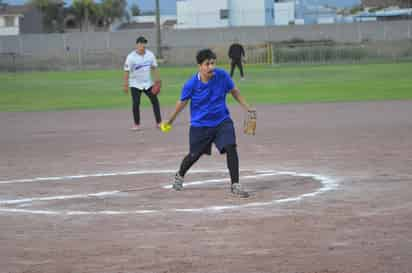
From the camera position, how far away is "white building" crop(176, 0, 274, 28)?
9919 cm

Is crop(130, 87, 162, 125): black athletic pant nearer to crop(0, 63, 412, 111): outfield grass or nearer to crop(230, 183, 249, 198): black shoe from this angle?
crop(0, 63, 412, 111): outfield grass

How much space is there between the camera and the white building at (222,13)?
325ft

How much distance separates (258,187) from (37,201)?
260cm

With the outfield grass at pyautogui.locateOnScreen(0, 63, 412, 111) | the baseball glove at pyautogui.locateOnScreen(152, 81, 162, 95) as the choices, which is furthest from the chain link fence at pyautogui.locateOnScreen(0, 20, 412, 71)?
the baseball glove at pyautogui.locateOnScreen(152, 81, 162, 95)

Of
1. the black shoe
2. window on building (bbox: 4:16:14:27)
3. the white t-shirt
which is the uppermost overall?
window on building (bbox: 4:16:14:27)

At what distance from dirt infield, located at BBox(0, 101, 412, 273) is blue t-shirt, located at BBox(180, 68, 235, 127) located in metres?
0.85

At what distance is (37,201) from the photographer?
11.2 metres

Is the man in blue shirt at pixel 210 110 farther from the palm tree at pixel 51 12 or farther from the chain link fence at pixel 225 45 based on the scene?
the palm tree at pixel 51 12

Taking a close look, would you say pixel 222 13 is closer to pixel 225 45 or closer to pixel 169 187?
pixel 225 45

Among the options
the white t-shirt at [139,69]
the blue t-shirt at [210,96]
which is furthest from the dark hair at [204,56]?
the white t-shirt at [139,69]

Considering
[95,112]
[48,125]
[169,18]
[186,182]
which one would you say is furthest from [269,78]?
[169,18]

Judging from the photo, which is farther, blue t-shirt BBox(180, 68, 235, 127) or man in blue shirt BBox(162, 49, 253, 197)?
blue t-shirt BBox(180, 68, 235, 127)

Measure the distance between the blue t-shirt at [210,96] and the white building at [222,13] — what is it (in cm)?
8735

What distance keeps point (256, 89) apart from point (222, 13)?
66.4 metres
